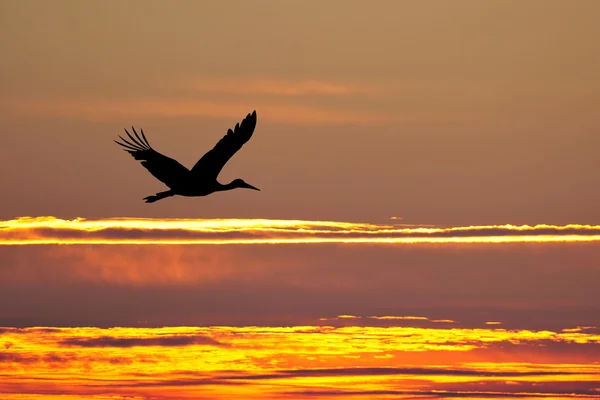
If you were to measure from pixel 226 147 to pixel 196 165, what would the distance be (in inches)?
65.1

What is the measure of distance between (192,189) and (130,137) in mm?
3939

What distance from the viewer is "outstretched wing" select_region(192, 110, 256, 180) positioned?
88.4 metres

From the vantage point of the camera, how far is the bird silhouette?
87312 mm

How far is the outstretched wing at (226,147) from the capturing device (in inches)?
3479

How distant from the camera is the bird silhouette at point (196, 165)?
87312 millimetres

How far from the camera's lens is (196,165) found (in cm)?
8875

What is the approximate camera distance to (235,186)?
303 ft

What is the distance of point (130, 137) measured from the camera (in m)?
87.4

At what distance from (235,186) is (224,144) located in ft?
14.1

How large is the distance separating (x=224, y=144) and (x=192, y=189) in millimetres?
2603

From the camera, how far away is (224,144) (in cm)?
8850

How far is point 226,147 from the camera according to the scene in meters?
88.5

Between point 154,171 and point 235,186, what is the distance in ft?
19.3
